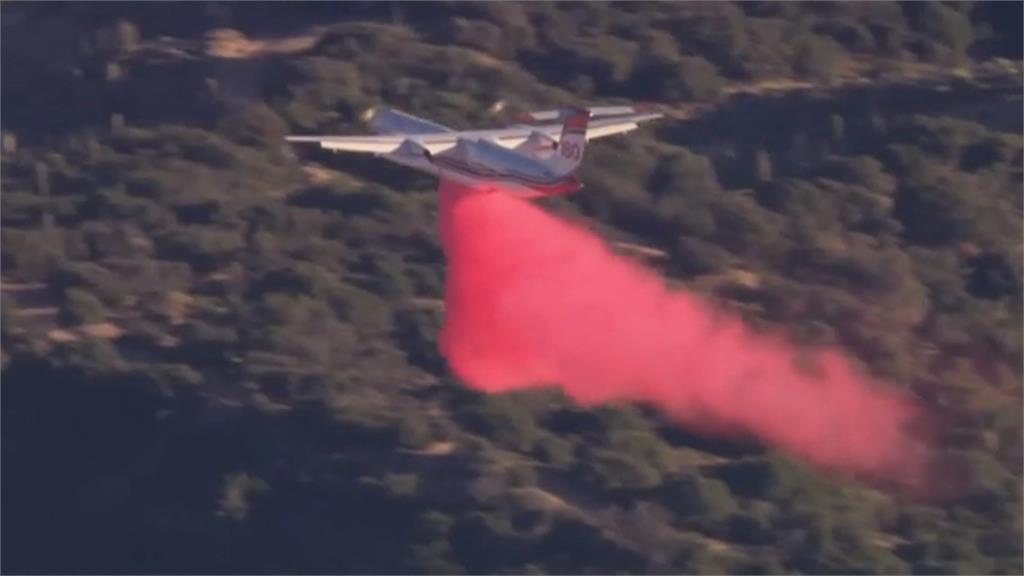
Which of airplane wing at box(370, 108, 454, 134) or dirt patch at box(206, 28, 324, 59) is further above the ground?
dirt patch at box(206, 28, 324, 59)

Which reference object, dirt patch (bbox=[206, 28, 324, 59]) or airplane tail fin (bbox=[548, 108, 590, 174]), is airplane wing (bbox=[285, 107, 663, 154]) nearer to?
airplane tail fin (bbox=[548, 108, 590, 174])

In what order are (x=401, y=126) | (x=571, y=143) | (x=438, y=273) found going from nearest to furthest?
(x=571, y=143) → (x=401, y=126) → (x=438, y=273)

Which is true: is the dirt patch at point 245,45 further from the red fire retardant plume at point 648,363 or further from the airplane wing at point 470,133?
the airplane wing at point 470,133

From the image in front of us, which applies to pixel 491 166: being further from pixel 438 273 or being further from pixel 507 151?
pixel 438 273

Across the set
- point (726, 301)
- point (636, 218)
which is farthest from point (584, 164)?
point (726, 301)

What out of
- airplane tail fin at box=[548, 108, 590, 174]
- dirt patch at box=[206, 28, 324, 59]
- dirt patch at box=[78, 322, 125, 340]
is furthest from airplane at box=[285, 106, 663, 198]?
dirt patch at box=[206, 28, 324, 59]

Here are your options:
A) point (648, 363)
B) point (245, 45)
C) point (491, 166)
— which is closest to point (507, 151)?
point (491, 166)
